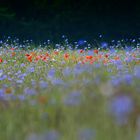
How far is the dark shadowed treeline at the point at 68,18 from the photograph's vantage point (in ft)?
43.2

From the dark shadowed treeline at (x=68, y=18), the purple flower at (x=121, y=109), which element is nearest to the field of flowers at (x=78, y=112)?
the purple flower at (x=121, y=109)

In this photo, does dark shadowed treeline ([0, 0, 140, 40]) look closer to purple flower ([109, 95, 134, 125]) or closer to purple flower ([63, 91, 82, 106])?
purple flower ([63, 91, 82, 106])

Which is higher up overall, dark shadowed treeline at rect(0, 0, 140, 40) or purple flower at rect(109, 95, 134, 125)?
dark shadowed treeline at rect(0, 0, 140, 40)

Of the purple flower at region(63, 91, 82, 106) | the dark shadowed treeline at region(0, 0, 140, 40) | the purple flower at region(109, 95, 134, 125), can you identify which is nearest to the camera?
the purple flower at region(109, 95, 134, 125)

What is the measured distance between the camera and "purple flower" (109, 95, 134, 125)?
1883 millimetres

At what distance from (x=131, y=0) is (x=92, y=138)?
13.0m

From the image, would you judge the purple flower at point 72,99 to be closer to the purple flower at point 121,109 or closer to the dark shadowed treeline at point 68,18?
the purple flower at point 121,109

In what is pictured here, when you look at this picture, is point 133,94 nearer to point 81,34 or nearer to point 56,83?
point 56,83

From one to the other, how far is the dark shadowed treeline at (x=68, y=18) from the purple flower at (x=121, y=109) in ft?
36.3

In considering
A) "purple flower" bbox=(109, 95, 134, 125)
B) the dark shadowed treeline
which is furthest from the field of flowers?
the dark shadowed treeline

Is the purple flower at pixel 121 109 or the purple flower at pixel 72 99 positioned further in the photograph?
the purple flower at pixel 72 99

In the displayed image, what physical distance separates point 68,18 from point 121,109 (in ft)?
38.6

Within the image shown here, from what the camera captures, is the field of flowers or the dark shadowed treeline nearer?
the field of flowers

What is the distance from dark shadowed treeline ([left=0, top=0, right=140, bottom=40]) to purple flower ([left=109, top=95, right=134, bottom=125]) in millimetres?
11068
